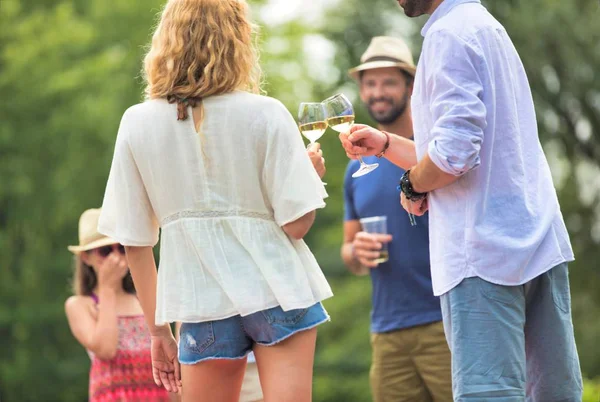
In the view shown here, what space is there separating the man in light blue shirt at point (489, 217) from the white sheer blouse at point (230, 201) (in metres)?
0.42

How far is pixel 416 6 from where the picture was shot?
10.5 ft

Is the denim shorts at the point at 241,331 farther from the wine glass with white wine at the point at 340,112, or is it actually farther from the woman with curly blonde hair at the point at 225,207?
the wine glass with white wine at the point at 340,112

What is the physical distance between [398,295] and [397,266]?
15 centimetres

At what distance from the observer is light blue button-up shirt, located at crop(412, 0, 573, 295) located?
2951mm

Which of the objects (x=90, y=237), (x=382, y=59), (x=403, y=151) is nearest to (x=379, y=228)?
(x=382, y=59)

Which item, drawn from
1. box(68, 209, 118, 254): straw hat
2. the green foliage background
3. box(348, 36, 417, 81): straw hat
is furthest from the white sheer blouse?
the green foliage background

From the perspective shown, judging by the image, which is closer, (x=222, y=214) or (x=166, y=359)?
(x=222, y=214)

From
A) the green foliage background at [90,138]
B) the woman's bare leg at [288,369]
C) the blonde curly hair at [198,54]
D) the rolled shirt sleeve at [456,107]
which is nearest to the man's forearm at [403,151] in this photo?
the rolled shirt sleeve at [456,107]

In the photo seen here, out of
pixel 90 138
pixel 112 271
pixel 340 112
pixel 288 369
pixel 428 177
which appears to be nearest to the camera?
pixel 428 177

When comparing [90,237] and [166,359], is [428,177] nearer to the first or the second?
[166,359]

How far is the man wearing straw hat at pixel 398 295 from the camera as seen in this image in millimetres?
5039

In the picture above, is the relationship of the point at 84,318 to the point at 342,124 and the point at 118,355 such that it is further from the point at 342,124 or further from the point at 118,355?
the point at 342,124

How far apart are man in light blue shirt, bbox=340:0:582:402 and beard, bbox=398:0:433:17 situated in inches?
2.9

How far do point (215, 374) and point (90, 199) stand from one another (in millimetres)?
15091
